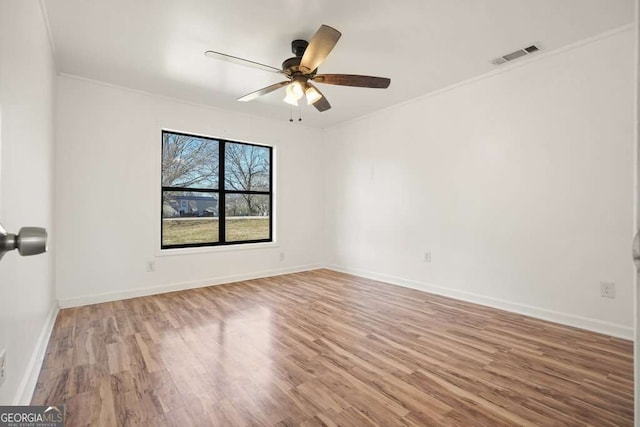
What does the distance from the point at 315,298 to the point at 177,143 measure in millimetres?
2800

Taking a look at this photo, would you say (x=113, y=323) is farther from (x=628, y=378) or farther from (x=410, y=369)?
(x=628, y=378)

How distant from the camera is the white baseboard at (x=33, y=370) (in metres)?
1.60

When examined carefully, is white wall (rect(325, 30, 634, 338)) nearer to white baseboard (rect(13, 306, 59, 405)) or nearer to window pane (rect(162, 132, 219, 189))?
window pane (rect(162, 132, 219, 189))

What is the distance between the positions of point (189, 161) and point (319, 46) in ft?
9.51

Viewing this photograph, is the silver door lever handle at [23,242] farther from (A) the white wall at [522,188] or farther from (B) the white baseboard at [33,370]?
(A) the white wall at [522,188]

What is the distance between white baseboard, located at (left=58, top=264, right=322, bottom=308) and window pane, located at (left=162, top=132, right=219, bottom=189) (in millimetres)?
1341

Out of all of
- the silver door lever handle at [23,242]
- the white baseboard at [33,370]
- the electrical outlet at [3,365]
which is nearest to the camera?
the silver door lever handle at [23,242]

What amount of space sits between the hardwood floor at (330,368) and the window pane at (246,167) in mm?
2118

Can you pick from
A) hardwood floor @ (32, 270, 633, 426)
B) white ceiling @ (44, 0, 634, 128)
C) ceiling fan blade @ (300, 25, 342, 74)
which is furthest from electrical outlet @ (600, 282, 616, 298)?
ceiling fan blade @ (300, 25, 342, 74)

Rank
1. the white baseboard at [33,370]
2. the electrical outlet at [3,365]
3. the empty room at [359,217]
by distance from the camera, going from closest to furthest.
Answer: the electrical outlet at [3,365], the white baseboard at [33,370], the empty room at [359,217]

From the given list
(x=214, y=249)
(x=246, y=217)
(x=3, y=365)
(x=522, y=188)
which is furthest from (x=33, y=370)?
(x=522, y=188)

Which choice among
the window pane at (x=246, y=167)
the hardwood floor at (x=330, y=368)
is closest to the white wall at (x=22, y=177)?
the hardwood floor at (x=330, y=368)

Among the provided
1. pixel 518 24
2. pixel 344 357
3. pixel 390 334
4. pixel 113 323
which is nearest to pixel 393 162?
pixel 518 24

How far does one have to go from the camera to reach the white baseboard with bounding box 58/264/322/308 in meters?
3.38
